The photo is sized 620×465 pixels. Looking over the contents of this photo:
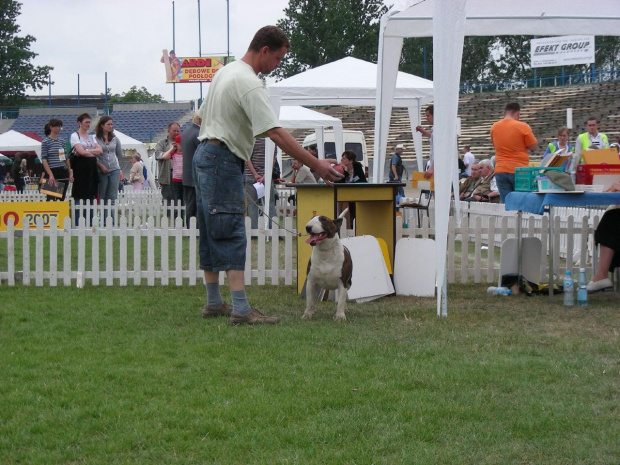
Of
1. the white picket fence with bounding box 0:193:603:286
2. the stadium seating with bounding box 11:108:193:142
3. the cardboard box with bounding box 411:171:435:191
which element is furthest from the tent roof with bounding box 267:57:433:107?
the stadium seating with bounding box 11:108:193:142

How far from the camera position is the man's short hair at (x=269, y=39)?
6.03 metres

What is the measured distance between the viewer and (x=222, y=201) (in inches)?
237

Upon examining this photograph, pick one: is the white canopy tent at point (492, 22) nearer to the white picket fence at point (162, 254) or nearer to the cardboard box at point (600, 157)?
the cardboard box at point (600, 157)

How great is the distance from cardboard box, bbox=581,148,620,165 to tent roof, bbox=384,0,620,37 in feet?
6.58

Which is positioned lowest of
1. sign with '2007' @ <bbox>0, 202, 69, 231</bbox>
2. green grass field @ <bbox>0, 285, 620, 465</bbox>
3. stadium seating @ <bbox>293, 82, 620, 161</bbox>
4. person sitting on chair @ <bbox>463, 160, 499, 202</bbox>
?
green grass field @ <bbox>0, 285, 620, 465</bbox>

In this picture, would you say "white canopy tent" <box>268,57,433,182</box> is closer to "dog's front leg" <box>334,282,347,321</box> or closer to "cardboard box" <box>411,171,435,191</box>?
"cardboard box" <box>411,171,435,191</box>

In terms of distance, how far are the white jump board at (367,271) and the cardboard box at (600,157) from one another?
2044 mm

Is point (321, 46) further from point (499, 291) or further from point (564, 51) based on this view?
point (499, 291)

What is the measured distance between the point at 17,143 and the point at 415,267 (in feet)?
85.4

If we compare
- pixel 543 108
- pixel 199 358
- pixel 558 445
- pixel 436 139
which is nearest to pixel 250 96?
pixel 436 139

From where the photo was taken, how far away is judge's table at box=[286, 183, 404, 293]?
24.9 ft

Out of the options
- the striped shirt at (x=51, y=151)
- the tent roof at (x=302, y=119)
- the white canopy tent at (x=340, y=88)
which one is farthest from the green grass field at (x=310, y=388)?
the tent roof at (x=302, y=119)

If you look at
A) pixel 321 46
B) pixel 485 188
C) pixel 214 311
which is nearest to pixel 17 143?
pixel 485 188

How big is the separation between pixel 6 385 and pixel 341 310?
113 inches
